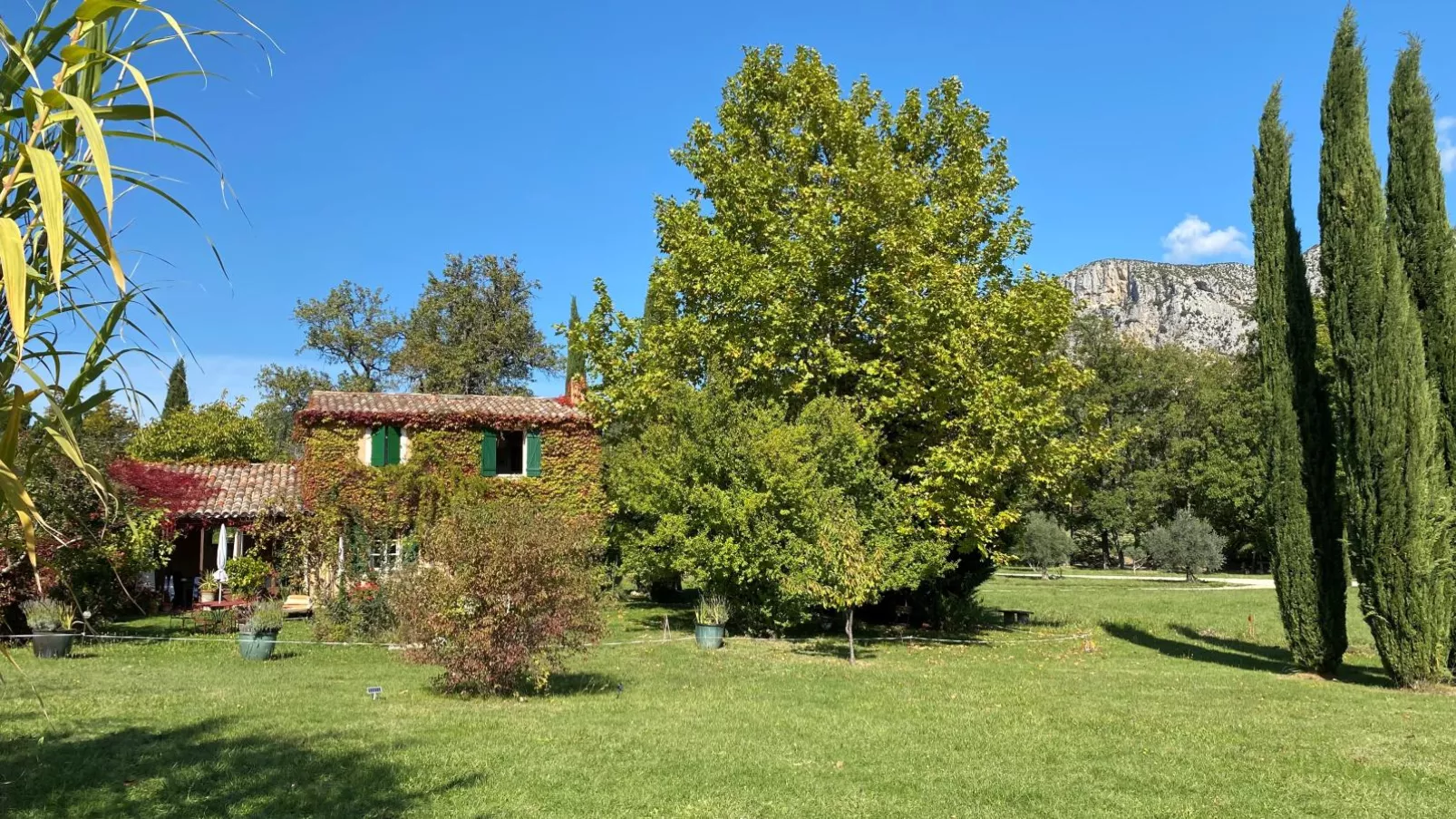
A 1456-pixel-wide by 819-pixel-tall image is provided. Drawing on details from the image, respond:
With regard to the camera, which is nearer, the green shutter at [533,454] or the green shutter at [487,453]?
the green shutter at [487,453]

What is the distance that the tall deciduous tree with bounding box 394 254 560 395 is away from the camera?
42.2 metres

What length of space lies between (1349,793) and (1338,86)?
10452 millimetres

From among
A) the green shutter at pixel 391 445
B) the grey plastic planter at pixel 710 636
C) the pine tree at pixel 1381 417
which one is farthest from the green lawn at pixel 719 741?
the green shutter at pixel 391 445

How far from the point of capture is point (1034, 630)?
2062 centimetres

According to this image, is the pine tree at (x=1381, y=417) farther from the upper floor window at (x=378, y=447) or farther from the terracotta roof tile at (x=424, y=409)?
the upper floor window at (x=378, y=447)

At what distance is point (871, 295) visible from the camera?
19625mm

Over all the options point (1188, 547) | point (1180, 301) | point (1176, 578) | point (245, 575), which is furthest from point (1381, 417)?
point (1180, 301)

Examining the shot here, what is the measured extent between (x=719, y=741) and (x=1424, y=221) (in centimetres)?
1214

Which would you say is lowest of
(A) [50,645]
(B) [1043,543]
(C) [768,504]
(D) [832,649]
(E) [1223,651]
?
(E) [1223,651]

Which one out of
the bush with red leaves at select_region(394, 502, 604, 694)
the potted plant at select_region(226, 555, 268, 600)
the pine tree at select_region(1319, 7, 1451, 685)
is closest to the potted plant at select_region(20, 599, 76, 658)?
the potted plant at select_region(226, 555, 268, 600)

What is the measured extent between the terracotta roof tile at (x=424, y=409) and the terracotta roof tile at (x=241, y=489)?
2.16 m

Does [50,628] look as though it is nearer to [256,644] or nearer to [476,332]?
[256,644]

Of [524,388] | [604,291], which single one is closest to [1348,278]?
[604,291]

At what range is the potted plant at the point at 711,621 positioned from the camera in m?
16.3
